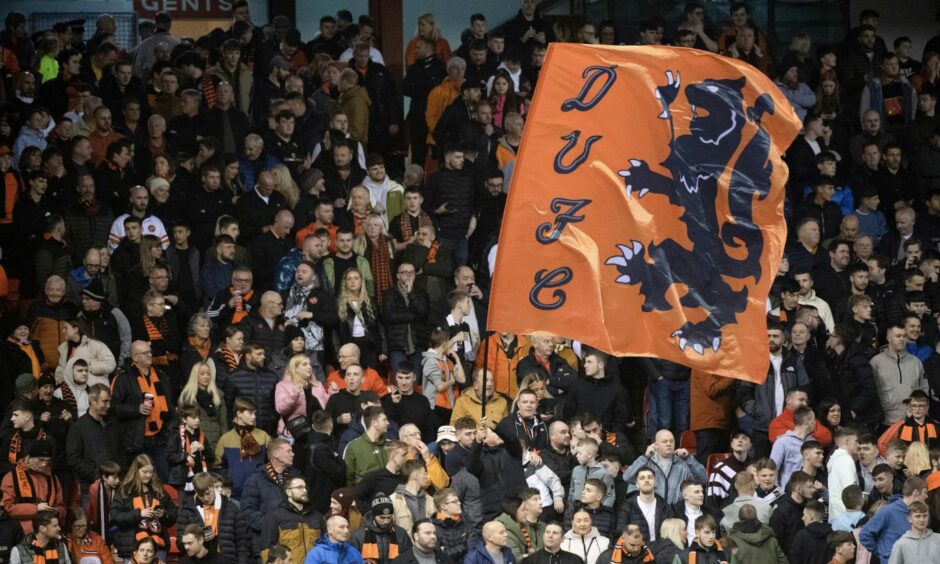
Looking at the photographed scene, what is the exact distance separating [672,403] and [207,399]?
4313mm

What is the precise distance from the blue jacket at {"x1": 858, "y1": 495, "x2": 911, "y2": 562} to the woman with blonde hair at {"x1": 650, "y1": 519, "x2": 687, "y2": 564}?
1446 millimetres

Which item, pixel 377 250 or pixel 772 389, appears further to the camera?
pixel 377 250

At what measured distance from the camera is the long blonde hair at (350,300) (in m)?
17.3

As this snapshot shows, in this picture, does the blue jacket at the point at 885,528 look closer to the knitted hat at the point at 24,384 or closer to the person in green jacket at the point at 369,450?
the person in green jacket at the point at 369,450

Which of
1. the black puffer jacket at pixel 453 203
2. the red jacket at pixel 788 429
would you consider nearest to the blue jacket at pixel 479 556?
the red jacket at pixel 788 429

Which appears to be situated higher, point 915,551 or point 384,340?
point 384,340

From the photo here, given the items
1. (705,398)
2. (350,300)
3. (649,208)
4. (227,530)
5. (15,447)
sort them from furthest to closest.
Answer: (350,300), (705,398), (15,447), (227,530), (649,208)

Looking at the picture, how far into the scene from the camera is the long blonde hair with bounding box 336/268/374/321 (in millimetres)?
17281

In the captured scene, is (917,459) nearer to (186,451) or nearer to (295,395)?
(295,395)

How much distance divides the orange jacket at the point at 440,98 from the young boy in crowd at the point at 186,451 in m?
6.89

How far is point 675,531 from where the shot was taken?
14.6 metres

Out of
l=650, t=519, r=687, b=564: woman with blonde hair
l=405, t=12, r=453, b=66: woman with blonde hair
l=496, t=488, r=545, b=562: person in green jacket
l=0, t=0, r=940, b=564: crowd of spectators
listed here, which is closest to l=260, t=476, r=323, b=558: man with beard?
l=0, t=0, r=940, b=564: crowd of spectators

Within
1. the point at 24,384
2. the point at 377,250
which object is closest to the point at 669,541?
the point at 377,250

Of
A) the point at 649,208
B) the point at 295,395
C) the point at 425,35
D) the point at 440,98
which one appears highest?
the point at 649,208
